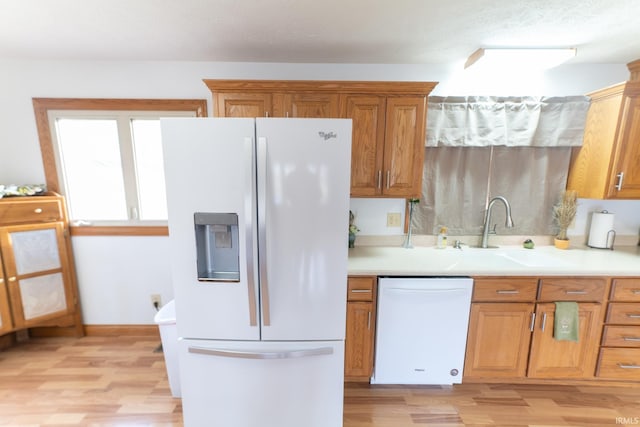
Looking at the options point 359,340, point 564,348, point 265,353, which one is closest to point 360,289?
point 359,340

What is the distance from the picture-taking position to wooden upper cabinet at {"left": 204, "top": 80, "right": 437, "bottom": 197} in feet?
6.05

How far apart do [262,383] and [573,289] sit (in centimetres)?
206

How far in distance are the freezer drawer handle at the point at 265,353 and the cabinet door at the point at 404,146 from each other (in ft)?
3.85

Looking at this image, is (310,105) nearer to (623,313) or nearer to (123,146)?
(123,146)

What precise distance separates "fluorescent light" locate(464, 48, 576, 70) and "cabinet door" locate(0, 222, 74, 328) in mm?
3522

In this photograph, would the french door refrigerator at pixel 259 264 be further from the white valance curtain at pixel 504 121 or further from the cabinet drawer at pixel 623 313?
the cabinet drawer at pixel 623 313

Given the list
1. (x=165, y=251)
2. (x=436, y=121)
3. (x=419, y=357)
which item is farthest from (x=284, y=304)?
(x=436, y=121)

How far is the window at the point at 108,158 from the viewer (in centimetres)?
219

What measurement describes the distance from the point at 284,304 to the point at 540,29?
2.18 meters

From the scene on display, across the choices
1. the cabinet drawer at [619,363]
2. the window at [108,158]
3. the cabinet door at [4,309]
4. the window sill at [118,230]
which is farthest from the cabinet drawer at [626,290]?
the cabinet door at [4,309]

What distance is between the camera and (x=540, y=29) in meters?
1.57

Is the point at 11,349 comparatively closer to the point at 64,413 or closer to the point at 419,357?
the point at 64,413

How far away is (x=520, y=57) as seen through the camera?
6.04 feet

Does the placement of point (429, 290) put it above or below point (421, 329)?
above
